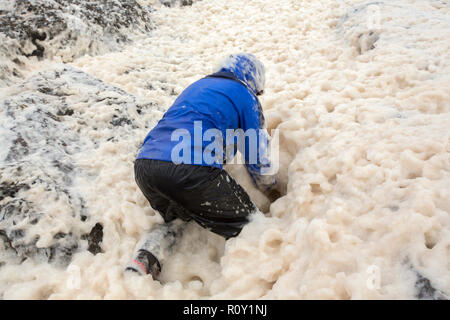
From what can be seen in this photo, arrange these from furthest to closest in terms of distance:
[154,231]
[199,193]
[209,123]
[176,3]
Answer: [176,3] → [154,231] → [209,123] → [199,193]

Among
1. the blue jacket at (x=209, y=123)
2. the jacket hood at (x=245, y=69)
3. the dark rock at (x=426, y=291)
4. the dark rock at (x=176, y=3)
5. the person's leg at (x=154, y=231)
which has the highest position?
the dark rock at (x=176, y=3)

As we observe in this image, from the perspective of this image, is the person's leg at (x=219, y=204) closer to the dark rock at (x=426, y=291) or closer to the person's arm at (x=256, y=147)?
the person's arm at (x=256, y=147)

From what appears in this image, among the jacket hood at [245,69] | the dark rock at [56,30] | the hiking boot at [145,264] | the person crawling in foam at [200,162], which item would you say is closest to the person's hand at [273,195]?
the person crawling in foam at [200,162]

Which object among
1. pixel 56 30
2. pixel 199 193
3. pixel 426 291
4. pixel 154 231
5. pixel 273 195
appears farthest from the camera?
pixel 56 30

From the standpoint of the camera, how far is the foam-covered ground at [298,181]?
1.63 m

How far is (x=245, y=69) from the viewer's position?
251cm

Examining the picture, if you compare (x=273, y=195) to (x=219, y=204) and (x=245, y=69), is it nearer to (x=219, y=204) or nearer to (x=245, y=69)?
(x=219, y=204)

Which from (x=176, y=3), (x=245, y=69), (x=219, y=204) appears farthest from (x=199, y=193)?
(x=176, y=3)

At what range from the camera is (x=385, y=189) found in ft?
6.22

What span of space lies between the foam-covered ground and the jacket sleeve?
0.19 m

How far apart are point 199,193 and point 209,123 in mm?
507

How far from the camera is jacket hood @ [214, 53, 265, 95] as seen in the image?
8.05 ft

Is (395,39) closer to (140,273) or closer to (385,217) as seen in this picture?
(385,217)

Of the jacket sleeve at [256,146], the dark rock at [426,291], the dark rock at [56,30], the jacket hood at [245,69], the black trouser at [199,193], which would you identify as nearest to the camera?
the dark rock at [426,291]
